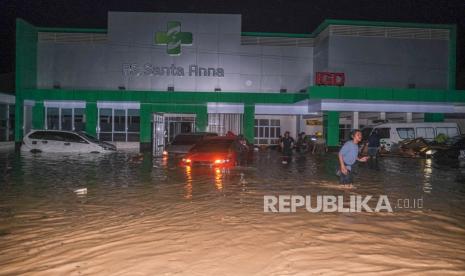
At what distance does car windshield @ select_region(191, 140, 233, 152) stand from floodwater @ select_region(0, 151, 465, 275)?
2.33 metres

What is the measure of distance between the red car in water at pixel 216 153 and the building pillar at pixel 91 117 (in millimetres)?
19457

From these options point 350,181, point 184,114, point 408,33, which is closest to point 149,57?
point 184,114

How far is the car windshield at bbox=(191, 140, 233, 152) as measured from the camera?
14633 millimetres

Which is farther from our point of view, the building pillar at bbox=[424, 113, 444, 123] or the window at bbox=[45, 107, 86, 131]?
the window at bbox=[45, 107, 86, 131]

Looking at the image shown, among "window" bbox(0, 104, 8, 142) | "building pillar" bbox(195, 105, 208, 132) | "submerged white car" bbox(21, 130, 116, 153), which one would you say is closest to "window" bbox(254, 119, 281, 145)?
"building pillar" bbox(195, 105, 208, 132)

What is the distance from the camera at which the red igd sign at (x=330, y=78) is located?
90.1 feet

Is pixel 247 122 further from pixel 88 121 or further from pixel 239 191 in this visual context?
pixel 239 191

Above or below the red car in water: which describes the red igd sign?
above

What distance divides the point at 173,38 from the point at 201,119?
7.00 m

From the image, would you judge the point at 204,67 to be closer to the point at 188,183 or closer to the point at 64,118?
the point at 64,118

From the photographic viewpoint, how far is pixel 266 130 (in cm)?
3816

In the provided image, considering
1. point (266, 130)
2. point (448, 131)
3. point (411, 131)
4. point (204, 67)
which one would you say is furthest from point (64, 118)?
point (448, 131)

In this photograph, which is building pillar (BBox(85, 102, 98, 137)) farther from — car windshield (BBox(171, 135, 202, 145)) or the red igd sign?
the red igd sign

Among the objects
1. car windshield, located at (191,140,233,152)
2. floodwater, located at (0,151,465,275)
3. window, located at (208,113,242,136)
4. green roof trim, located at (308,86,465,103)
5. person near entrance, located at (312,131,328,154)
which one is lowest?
floodwater, located at (0,151,465,275)
